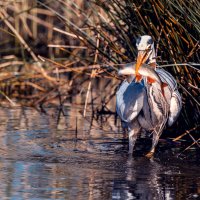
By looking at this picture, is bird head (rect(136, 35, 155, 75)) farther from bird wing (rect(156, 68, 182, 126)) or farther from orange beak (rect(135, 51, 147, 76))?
bird wing (rect(156, 68, 182, 126))

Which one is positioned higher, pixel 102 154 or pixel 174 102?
pixel 174 102

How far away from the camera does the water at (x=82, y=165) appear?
486 centimetres

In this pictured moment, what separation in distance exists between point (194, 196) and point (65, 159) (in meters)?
1.48

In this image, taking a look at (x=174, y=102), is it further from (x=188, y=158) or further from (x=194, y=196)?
(x=194, y=196)

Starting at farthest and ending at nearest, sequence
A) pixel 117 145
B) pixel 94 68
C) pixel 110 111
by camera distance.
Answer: pixel 110 111 → pixel 94 68 → pixel 117 145

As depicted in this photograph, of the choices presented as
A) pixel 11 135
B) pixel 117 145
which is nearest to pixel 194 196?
pixel 117 145

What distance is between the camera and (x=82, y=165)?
5754 millimetres

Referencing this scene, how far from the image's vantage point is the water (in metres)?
4.86

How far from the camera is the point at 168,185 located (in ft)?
16.8

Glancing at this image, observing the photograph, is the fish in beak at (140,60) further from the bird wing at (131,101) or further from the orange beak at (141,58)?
the bird wing at (131,101)

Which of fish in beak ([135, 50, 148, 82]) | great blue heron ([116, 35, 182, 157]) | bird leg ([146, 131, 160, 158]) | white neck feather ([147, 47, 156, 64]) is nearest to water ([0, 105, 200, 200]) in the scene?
bird leg ([146, 131, 160, 158])

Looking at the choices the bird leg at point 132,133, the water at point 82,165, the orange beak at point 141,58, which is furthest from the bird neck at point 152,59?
the water at point 82,165

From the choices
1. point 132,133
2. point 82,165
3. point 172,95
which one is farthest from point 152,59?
point 82,165

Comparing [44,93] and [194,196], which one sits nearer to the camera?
[194,196]
